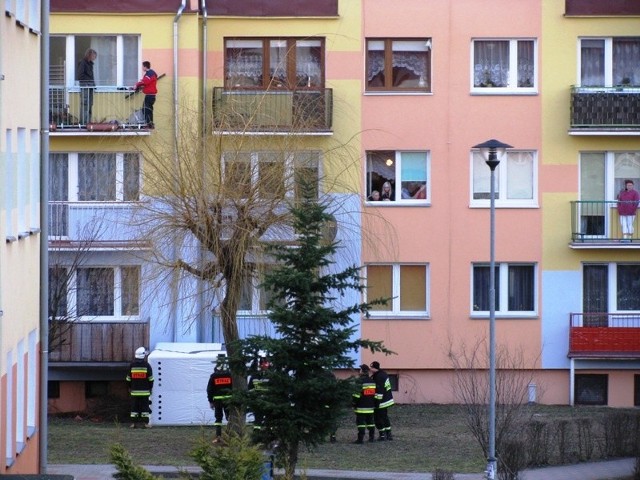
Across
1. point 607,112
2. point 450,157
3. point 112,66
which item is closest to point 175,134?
point 112,66

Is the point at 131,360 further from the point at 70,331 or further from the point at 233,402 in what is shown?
the point at 233,402

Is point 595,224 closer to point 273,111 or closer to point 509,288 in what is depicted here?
point 509,288

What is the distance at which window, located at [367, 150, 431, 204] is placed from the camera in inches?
1188

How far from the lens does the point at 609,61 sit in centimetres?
3020

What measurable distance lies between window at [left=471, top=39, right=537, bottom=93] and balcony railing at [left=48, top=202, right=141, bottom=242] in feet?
30.6

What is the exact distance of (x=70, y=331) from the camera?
2875 centimetres

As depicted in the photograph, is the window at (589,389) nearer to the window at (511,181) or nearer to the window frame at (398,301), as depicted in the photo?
the window frame at (398,301)

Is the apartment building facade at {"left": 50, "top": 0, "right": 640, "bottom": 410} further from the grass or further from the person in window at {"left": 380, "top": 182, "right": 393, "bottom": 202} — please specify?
the grass

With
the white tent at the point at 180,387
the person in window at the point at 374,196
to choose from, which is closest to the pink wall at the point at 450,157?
the person in window at the point at 374,196

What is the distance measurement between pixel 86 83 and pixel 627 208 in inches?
520

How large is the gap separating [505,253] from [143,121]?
9359 millimetres

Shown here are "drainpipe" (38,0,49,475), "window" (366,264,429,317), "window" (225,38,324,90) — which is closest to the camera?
"drainpipe" (38,0,49,475)

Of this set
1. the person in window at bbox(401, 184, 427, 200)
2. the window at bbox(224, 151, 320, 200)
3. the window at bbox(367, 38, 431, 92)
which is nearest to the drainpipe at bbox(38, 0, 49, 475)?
the window at bbox(224, 151, 320, 200)

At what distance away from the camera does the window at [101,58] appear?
1150 inches
